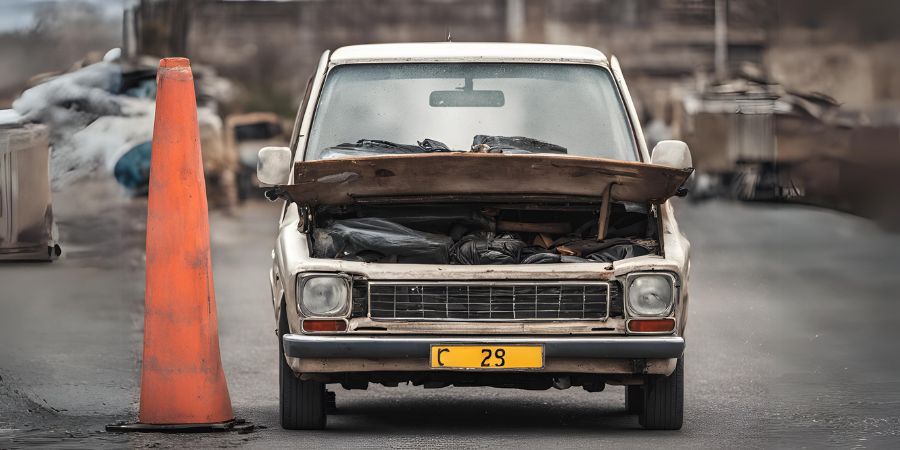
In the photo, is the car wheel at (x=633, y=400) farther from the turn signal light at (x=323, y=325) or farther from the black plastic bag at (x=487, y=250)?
the turn signal light at (x=323, y=325)

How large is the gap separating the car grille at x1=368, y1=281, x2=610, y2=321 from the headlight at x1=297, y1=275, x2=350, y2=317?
118 millimetres

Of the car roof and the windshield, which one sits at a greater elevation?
the car roof

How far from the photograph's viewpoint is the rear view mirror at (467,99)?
9.49 metres

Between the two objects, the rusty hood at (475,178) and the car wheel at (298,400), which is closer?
the rusty hood at (475,178)

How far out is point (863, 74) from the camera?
81.1 feet

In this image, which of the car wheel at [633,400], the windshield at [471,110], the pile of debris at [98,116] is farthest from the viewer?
the pile of debris at [98,116]

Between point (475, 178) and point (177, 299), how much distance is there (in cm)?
144

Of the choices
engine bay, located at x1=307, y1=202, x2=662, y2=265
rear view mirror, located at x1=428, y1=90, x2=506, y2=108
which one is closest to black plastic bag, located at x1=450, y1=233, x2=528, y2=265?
engine bay, located at x1=307, y1=202, x2=662, y2=265

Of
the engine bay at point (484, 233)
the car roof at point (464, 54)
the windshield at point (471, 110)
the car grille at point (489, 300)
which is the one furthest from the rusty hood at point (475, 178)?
the car roof at point (464, 54)

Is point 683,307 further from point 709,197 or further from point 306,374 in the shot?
point 709,197

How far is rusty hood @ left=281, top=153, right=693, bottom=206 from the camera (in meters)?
8.17

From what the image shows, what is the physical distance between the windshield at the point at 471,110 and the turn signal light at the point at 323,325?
133 cm

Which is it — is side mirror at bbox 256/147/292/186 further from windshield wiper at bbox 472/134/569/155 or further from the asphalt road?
the asphalt road

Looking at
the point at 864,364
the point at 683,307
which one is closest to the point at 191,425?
the point at 683,307
